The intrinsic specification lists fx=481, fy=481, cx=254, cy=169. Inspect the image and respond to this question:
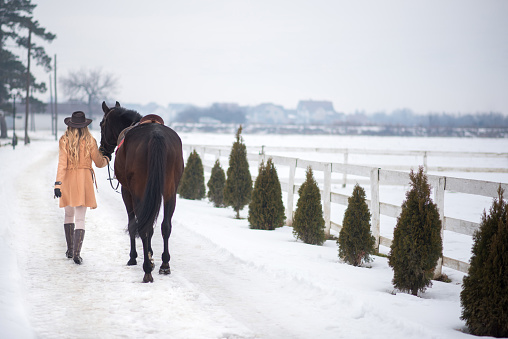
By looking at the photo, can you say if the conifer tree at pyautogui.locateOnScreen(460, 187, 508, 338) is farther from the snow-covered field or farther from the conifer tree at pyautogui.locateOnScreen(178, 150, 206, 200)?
the conifer tree at pyautogui.locateOnScreen(178, 150, 206, 200)

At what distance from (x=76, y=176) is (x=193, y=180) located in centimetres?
794

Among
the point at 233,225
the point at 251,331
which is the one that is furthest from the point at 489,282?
the point at 233,225

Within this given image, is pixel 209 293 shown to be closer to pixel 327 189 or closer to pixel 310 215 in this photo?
pixel 310 215

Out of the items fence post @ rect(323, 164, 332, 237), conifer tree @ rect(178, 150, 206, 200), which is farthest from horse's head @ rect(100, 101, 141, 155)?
conifer tree @ rect(178, 150, 206, 200)

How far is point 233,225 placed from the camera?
10.4m

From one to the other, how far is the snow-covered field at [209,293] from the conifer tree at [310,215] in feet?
0.92

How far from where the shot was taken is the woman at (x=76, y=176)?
263 inches

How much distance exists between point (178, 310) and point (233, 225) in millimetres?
5487

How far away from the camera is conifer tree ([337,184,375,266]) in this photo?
7.05 m

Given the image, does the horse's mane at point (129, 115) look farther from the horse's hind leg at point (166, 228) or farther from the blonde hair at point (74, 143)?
the horse's hind leg at point (166, 228)

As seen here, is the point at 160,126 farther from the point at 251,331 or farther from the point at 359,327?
the point at 359,327

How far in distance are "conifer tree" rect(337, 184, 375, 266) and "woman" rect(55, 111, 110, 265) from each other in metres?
3.71

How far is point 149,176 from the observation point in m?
5.92

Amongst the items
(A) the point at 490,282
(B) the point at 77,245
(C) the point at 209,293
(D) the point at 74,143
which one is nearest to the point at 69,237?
(B) the point at 77,245
